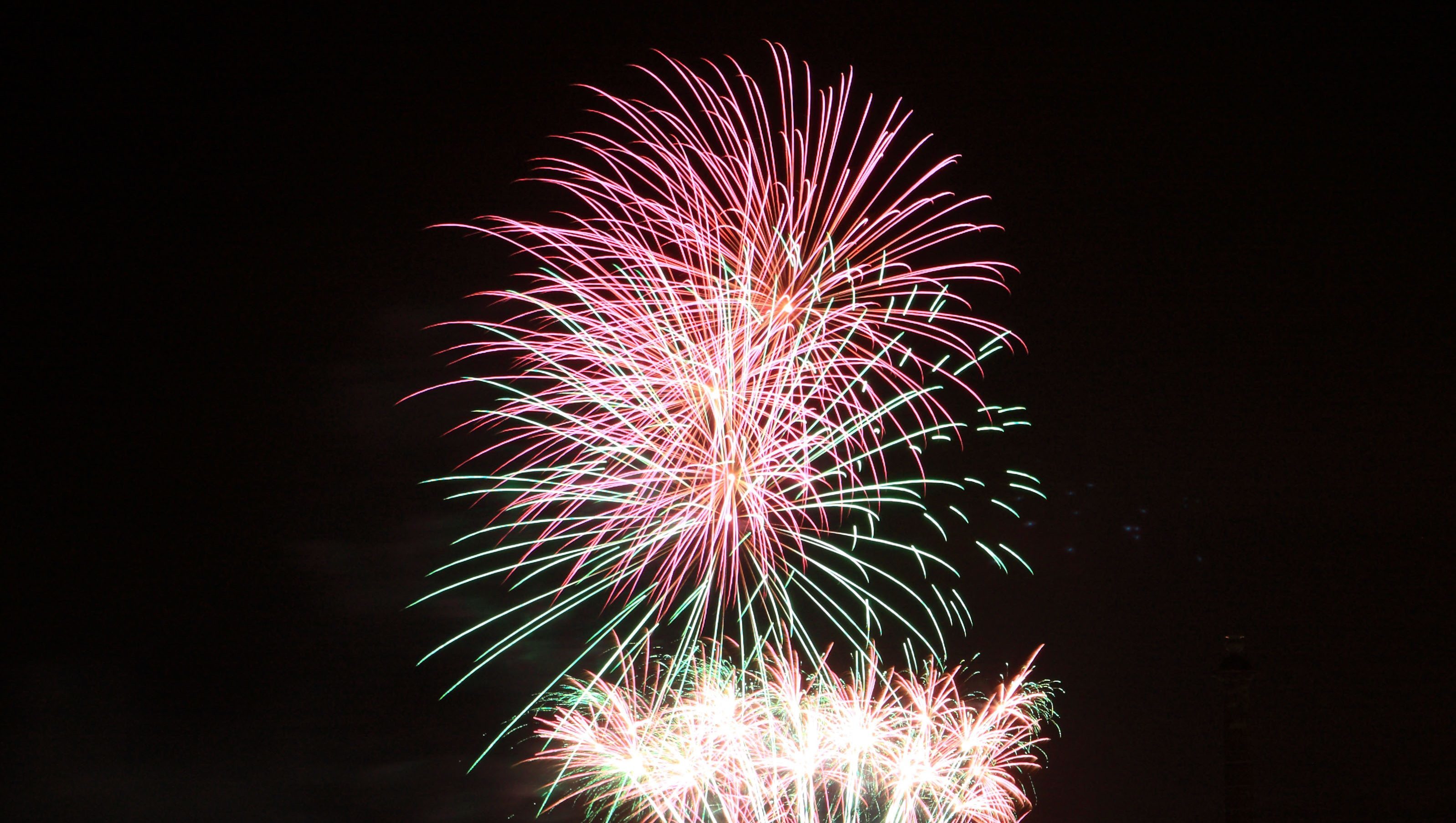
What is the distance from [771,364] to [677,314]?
4.60 ft

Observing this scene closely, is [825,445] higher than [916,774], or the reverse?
[825,445]

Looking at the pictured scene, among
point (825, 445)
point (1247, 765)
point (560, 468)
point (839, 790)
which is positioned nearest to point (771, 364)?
point (825, 445)

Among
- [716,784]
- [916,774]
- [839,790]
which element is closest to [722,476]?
[716,784]

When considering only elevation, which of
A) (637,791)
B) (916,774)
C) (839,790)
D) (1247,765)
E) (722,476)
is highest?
(722,476)

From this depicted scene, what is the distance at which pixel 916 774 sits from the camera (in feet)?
58.7

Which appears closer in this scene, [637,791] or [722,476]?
[722,476]

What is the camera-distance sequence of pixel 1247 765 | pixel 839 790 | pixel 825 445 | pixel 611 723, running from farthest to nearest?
1. pixel 1247 765
2. pixel 839 790
3. pixel 611 723
4. pixel 825 445

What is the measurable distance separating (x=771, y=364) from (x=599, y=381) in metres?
2.28

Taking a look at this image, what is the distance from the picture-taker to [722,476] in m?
13.3

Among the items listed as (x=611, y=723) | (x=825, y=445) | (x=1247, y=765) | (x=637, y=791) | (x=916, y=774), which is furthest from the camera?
(x=1247, y=765)

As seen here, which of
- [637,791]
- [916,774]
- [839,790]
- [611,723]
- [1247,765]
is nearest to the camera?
[637,791]

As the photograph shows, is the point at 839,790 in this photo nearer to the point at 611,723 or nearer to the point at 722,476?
the point at 611,723

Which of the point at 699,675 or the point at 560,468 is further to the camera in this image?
the point at 699,675

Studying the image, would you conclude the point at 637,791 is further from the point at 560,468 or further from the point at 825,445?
the point at 825,445
